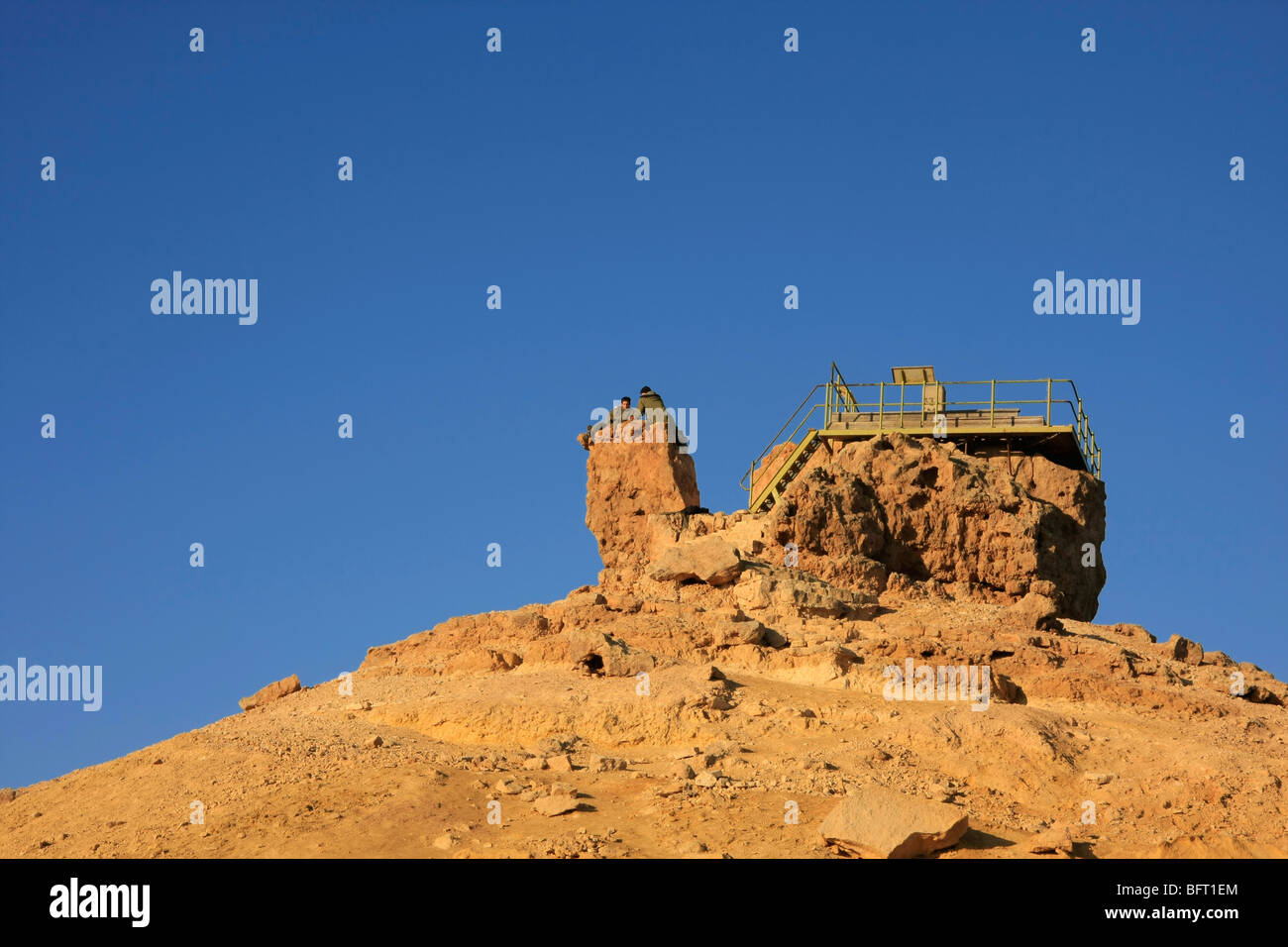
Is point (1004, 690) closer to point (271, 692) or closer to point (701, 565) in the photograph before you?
point (701, 565)

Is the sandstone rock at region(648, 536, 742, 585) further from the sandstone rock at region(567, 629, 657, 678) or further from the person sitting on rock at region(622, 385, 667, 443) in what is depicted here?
the person sitting on rock at region(622, 385, 667, 443)

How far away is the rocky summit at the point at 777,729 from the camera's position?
1539 centimetres

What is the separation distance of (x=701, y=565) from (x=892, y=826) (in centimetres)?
903

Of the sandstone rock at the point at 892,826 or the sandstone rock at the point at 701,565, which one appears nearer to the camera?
the sandstone rock at the point at 892,826

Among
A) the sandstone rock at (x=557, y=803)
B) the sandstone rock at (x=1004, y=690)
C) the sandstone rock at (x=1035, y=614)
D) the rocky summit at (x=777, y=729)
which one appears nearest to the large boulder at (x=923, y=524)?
the rocky summit at (x=777, y=729)

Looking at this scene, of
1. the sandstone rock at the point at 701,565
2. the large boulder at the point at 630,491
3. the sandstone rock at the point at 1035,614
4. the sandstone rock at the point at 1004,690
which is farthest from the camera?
the large boulder at the point at 630,491

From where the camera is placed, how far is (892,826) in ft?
46.5

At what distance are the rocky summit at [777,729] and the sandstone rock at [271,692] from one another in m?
0.06

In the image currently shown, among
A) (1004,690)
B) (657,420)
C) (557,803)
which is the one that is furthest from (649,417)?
(557,803)

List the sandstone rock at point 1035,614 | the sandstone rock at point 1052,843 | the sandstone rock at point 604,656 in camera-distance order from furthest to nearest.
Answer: the sandstone rock at point 1035,614 → the sandstone rock at point 604,656 → the sandstone rock at point 1052,843

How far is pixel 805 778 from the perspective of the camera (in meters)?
16.6

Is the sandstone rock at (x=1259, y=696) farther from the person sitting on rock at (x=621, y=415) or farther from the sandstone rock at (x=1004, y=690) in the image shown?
the person sitting on rock at (x=621, y=415)
